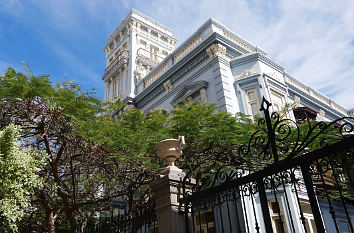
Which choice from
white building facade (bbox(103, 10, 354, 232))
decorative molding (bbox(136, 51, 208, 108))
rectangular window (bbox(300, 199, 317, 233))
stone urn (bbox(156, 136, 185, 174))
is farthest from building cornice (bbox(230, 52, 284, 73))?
stone urn (bbox(156, 136, 185, 174))

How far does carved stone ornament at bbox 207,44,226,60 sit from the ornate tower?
310 inches

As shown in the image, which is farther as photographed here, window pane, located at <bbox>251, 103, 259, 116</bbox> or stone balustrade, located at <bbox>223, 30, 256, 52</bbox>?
stone balustrade, located at <bbox>223, 30, 256, 52</bbox>

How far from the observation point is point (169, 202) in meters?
6.05

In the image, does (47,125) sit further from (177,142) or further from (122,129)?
(177,142)

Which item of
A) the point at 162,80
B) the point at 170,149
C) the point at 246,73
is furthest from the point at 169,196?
the point at 162,80

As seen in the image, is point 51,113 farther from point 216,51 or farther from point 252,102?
point 252,102

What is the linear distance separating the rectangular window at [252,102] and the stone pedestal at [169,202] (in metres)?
9.00

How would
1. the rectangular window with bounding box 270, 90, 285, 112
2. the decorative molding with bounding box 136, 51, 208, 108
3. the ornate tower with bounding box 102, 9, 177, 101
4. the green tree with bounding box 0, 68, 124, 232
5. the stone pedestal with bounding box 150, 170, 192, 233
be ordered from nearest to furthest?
the stone pedestal with bounding box 150, 170, 192, 233 → the green tree with bounding box 0, 68, 124, 232 → the rectangular window with bounding box 270, 90, 285, 112 → the decorative molding with bounding box 136, 51, 208, 108 → the ornate tower with bounding box 102, 9, 177, 101

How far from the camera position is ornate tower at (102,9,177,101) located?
2417 centimetres

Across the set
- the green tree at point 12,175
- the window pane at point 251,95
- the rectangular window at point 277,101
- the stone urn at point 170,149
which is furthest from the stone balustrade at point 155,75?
the stone urn at point 170,149

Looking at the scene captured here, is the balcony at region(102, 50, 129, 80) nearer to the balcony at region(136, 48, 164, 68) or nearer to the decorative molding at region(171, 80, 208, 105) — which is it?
the balcony at region(136, 48, 164, 68)

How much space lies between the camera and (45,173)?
10.1 m

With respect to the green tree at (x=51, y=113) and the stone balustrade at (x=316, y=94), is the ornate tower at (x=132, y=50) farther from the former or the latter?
the green tree at (x=51, y=113)

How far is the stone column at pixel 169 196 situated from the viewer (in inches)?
233
